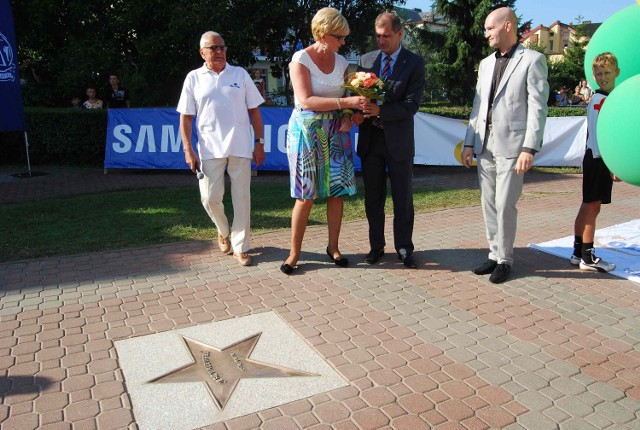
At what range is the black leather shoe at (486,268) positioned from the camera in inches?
200

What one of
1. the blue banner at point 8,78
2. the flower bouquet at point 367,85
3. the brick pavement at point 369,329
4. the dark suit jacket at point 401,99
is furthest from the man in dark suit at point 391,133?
the blue banner at point 8,78

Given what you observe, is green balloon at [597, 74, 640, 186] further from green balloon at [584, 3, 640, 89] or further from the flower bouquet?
the flower bouquet

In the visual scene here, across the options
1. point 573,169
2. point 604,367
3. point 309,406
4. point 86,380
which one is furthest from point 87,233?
point 573,169

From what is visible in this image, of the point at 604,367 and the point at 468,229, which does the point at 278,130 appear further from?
the point at 604,367

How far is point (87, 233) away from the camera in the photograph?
6.56 metres

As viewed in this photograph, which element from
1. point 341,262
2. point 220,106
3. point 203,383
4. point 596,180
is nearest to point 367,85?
point 220,106

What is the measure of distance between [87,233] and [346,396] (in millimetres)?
4575

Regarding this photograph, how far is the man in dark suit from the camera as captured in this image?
4879 millimetres

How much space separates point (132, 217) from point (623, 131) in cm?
604

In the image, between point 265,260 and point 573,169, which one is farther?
point 573,169

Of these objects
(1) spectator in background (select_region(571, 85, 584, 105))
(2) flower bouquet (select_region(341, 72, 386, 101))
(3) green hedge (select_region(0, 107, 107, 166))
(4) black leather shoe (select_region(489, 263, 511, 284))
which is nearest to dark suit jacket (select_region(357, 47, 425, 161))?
(2) flower bouquet (select_region(341, 72, 386, 101))

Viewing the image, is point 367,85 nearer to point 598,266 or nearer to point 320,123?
point 320,123

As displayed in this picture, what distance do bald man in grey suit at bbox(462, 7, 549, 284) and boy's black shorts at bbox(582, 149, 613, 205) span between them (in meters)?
0.75

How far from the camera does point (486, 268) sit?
16.6ft
